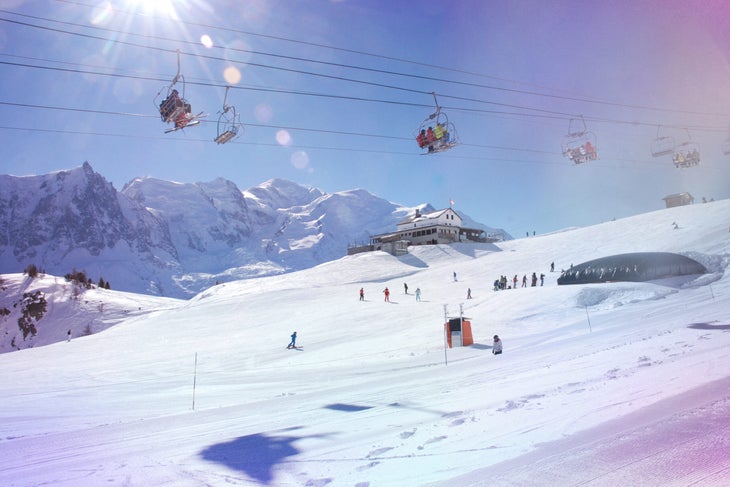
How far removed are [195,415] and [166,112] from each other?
10.1 metres

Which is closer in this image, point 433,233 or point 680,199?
point 680,199

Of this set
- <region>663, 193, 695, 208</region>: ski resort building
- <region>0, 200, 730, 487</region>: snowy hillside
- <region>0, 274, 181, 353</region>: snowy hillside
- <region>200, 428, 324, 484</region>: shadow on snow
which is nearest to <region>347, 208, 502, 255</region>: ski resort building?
<region>663, 193, 695, 208</region>: ski resort building

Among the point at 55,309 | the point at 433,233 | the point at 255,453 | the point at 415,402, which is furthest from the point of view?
the point at 433,233

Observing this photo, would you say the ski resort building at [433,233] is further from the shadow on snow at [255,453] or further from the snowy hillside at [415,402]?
the shadow on snow at [255,453]

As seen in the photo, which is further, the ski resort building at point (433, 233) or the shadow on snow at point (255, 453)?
the ski resort building at point (433, 233)

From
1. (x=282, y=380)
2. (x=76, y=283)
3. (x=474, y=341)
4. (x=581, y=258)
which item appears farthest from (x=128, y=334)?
(x=76, y=283)

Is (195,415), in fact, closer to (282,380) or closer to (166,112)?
(282,380)

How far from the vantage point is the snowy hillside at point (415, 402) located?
4883mm

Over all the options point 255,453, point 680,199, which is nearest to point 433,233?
point 680,199

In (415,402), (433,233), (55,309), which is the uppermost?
(433,233)

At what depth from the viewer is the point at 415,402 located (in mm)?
8961

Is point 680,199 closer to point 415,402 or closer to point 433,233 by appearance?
point 433,233

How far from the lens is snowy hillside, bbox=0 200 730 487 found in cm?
488

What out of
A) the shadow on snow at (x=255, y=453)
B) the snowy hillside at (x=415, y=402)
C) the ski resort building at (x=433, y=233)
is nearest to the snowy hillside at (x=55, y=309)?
the ski resort building at (x=433, y=233)
